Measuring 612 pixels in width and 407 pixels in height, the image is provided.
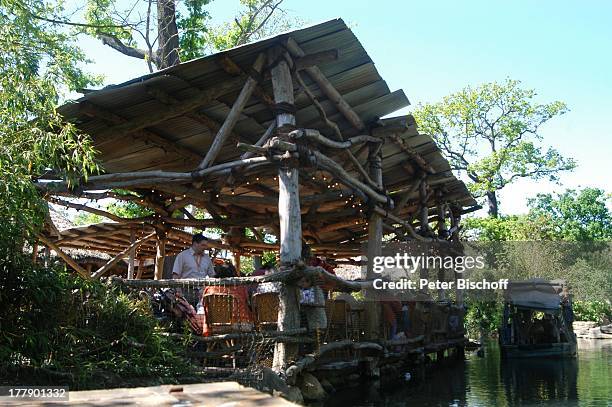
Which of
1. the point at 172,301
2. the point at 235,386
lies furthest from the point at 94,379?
the point at 235,386

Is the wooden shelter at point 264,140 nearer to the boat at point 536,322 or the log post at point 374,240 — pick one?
the log post at point 374,240

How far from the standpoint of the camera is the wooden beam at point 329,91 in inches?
293

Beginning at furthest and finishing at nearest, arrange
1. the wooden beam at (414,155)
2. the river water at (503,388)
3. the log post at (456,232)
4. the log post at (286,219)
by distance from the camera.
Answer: the log post at (456,232) < the wooden beam at (414,155) < the river water at (503,388) < the log post at (286,219)

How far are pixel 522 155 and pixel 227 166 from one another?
24487mm

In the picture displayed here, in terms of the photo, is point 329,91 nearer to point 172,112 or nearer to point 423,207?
point 172,112

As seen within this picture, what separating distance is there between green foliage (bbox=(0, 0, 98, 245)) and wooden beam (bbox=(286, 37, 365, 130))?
8.93 ft

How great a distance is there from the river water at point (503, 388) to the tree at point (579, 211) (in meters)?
25.2

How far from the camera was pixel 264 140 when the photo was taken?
777cm

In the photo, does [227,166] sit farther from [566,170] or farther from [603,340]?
[566,170]

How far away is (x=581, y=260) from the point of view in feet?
96.4

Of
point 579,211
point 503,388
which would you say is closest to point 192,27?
point 503,388

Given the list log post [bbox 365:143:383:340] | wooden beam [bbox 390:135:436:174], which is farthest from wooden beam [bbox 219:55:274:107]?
wooden beam [bbox 390:135:436:174]

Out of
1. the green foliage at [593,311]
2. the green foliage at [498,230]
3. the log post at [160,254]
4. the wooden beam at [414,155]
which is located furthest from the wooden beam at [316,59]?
the green foliage at [593,311]

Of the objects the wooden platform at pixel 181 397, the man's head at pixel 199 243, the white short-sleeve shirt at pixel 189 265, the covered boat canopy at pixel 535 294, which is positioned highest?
the man's head at pixel 199 243
